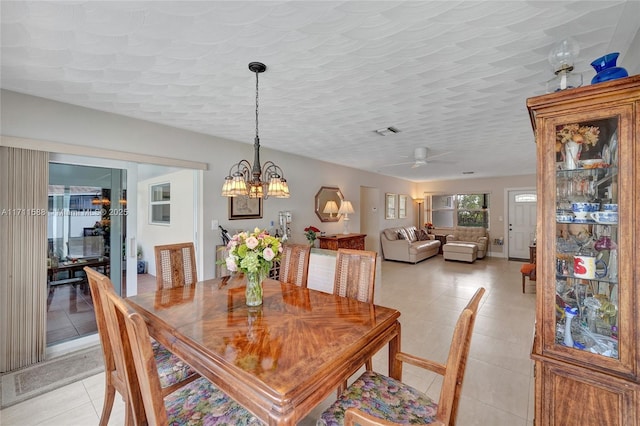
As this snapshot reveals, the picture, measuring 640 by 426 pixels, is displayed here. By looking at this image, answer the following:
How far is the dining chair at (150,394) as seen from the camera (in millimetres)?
1030

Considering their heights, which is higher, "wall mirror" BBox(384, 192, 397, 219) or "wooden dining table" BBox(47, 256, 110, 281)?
"wall mirror" BBox(384, 192, 397, 219)

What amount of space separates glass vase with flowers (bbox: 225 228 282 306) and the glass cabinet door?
1588mm

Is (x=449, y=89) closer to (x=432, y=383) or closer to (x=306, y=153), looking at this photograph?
(x=432, y=383)

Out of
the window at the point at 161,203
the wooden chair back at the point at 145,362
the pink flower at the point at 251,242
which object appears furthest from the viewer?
the window at the point at 161,203

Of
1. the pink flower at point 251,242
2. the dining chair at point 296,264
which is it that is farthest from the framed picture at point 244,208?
the pink flower at point 251,242

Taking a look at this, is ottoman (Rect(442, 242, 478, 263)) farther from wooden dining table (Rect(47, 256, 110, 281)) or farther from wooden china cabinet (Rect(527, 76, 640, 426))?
wooden dining table (Rect(47, 256, 110, 281))

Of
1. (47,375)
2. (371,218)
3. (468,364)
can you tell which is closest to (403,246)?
(371,218)

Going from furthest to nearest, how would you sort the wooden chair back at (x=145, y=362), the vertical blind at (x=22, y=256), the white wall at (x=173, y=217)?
the white wall at (x=173, y=217), the vertical blind at (x=22, y=256), the wooden chair back at (x=145, y=362)

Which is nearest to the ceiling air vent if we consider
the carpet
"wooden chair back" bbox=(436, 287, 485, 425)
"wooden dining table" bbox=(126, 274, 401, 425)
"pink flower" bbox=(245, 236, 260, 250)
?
"wooden dining table" bbox=(126, 274, 401, 425)

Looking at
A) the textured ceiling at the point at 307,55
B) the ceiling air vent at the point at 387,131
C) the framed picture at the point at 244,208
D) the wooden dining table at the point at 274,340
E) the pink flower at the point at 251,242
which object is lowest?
the wooden dining table at the point at 274,340

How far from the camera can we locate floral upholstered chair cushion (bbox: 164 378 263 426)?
1238 millimetres

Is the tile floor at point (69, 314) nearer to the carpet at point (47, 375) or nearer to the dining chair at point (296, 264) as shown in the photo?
the carpet at point (47, 375)

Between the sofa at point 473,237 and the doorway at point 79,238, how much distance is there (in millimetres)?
8292

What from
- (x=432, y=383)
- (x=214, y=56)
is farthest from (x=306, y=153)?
(x=432, y=383)
